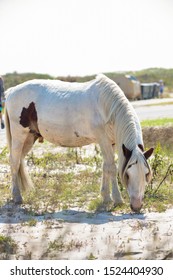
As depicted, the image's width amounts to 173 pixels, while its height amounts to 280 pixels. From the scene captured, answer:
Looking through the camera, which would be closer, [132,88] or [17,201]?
[17,201]

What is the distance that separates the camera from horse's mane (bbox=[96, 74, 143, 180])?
10.1 meters

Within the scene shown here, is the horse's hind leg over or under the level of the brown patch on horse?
under

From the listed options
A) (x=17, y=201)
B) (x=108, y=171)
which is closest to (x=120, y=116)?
(x=108, y=171)

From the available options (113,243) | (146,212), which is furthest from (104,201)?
(113,243)

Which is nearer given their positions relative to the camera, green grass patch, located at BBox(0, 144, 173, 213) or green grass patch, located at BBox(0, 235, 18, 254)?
green grass patch, located at BBox(0, 235, 18, 254)

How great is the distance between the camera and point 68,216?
9.84 meters

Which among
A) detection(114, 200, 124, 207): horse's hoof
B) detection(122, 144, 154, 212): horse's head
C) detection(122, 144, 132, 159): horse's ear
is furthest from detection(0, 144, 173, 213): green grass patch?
detection(122, 144, 132, 159): horse's ear

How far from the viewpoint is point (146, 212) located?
32.9 feet

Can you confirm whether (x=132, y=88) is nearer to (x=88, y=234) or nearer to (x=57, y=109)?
(x=57, y=109)

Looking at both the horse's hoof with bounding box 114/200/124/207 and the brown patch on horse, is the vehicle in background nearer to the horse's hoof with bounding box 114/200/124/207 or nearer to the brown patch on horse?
the brown patch on horse

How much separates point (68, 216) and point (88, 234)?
49.0 inches

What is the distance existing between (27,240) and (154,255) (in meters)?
1.67

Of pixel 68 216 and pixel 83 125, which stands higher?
pixel 83 125

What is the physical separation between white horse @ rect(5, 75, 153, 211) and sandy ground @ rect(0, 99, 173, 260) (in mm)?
589
